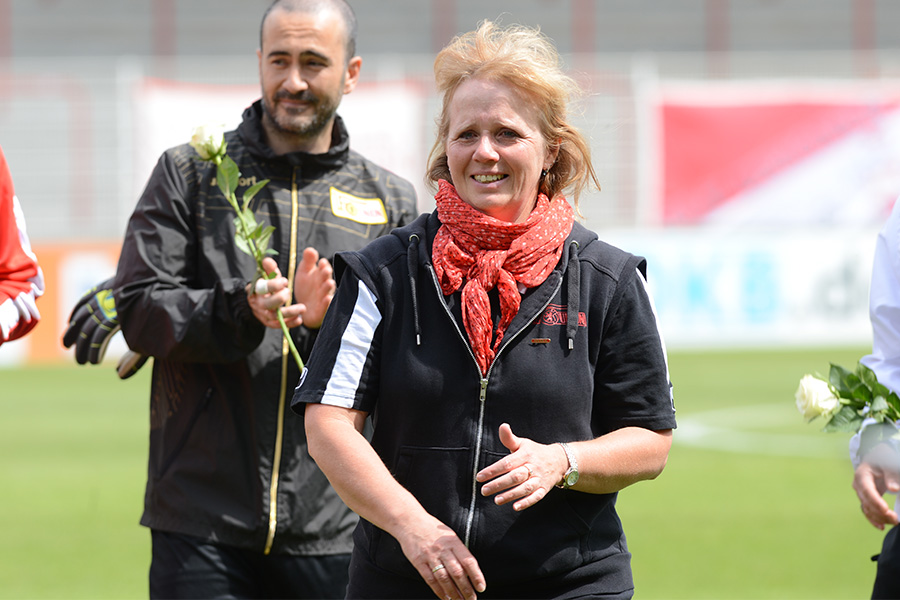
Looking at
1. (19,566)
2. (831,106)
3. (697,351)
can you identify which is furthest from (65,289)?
(831,106)

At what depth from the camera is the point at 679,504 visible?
8344 millimetres

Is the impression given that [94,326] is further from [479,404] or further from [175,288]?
[479,404]

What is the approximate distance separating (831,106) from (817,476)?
9.77m

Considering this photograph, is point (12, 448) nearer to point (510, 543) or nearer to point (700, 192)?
point (510, 543)

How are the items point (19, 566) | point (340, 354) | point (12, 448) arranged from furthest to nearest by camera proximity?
1. point (12, 448)
2. point (19, 566)
3. point (340, 354)

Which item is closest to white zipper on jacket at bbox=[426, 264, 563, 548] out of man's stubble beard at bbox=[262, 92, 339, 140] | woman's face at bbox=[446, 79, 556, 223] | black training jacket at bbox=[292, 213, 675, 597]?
black training jacket at bbox=[292, 213, 675, 597]

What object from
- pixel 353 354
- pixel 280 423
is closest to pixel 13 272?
pixel 280 423

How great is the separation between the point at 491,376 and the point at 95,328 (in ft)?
6.28

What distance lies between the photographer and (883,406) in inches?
121

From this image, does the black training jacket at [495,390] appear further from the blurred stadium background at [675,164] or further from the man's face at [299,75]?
the blurred stadium background at [675,164]

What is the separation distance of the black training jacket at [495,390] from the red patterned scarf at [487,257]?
3 centimetres

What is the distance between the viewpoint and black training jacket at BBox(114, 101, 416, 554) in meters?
3.79

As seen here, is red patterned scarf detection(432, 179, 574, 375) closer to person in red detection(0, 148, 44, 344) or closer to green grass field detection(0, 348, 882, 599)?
green grass field detection(0, 348, 882, 599)

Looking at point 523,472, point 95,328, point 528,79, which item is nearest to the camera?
point 523,472
